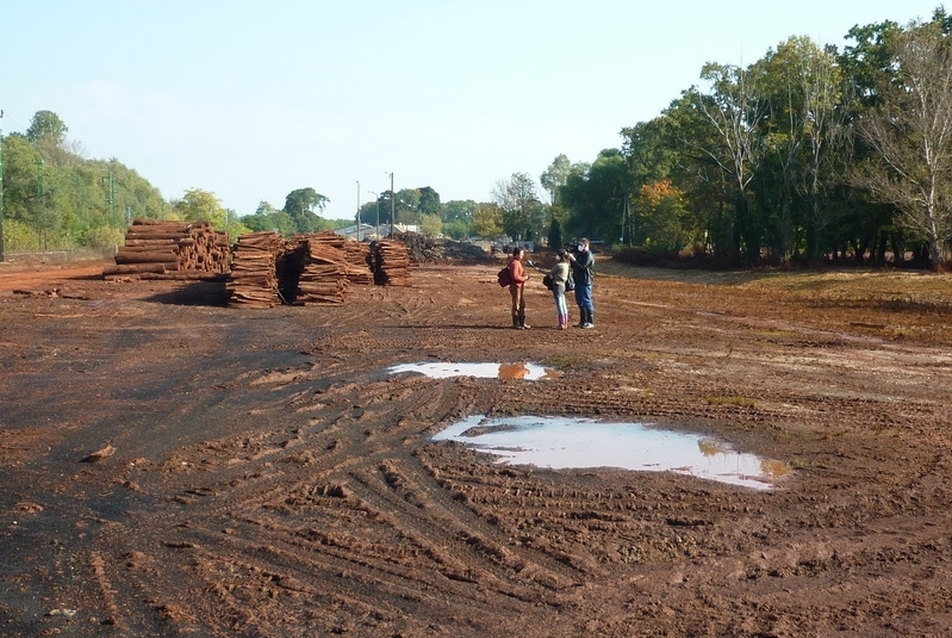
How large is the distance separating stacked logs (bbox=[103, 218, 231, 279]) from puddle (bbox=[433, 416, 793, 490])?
23.1 meters

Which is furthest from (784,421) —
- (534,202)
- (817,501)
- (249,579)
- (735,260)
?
(534,202)

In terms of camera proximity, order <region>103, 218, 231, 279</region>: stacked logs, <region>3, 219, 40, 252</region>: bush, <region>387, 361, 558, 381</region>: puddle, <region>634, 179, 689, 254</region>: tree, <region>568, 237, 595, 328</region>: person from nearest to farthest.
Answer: <region>387, 361, 558, 381</region>: puddle < <region>568, 237, 595, 328</region>: person < <region>103, 218, 231, 279</region>: stacked logs < <region>3, 219, 40, 252</region>: bush < <region>634, 179, 689, 254</region>: tree

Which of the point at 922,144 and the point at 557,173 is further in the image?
the point at 557,173

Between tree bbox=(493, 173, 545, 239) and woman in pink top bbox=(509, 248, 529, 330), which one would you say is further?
tree bbox=(493, 173, 545, 239)

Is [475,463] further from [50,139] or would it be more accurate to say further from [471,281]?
[50,139]

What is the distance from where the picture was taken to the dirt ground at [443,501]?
18.3 feet

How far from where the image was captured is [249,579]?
6000mm

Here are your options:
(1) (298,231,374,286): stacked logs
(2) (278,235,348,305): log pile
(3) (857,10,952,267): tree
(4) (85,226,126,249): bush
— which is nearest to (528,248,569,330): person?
(2) (278,235,348,305): log pile

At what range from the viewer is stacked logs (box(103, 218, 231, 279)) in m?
32.4

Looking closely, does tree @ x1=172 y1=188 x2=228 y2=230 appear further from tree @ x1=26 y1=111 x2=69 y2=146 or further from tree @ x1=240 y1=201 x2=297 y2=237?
tree @ x1=26 y1=111 x2=69 y2=146

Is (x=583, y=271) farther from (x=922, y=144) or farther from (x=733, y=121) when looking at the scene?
(x=733, y=121)

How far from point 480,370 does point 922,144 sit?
34.4 m

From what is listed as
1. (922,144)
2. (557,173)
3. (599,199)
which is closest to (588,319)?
(922,144)

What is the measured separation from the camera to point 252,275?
2600 cm
